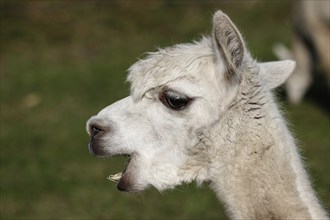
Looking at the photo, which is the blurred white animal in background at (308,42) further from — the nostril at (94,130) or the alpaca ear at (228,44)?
the nostril at (94,130)

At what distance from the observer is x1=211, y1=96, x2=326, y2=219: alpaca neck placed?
3.61 meters

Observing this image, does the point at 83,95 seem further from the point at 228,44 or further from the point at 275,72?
the point at 228,44

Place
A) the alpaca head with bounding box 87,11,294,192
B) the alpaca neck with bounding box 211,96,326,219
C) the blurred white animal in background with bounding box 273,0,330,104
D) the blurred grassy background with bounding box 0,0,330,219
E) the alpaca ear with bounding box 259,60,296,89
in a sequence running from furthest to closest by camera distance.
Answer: the blurred white animal in background with bounding box 273,0,330,104 → the blurred grassy background with bounding box 0,0,330,219 → the alpaca ear with bounding box 259,60,296,89 → the alpaca head with bounding box 87,11,294,192 → the alpaca neck with bounding box 211,96,326,219

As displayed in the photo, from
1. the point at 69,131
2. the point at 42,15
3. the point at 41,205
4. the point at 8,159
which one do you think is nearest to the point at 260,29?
the point at 42,15

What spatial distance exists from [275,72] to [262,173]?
74cm

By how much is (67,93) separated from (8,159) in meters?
2.45

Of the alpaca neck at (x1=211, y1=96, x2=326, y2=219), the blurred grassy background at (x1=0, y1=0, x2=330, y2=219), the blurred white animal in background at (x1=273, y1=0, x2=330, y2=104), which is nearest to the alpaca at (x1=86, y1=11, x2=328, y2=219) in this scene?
the alpaca neck at (x1=211, y1=96, x2=326, y2=219)

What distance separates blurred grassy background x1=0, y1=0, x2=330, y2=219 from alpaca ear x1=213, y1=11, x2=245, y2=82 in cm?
77

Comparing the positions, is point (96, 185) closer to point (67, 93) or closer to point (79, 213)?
point (79, 213)

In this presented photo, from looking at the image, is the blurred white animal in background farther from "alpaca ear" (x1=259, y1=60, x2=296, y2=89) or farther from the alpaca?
the alpaca

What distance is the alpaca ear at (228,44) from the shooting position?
3.66 metres

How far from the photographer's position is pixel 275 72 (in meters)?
4.21

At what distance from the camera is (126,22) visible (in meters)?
14.3

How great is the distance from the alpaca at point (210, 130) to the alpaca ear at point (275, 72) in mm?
67
